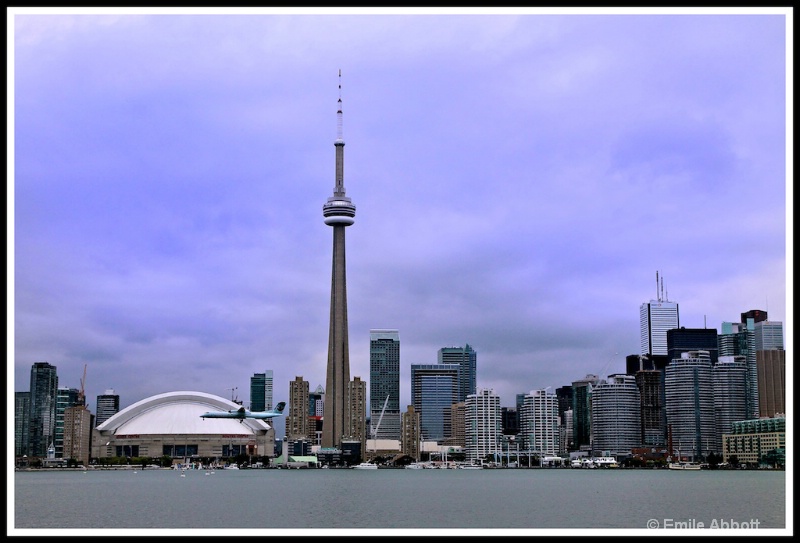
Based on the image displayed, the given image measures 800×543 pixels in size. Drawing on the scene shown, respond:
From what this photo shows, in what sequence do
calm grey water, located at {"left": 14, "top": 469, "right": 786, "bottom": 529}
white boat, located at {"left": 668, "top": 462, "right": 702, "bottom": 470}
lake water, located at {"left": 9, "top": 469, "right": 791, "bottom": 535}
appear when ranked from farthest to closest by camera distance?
Result: 1. white boat, located at {"left": 668, "top": 462, "right": 702, "bottom": 470}
2. calm grey water, located at {"left": 14, "top": 469, "right": 786, "bottom": 529}
3. lake water, located at {"left": 9, "top": 469, "right": 791, "bottom": 535}

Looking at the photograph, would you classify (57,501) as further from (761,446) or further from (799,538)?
(761,446)

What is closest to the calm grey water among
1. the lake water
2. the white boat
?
the lake water

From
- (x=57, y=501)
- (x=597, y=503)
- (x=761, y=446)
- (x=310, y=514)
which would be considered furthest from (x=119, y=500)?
(x=761, y=446)

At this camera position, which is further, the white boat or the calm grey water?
the white boat

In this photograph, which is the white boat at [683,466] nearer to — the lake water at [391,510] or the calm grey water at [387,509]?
the lake water at [391,510]

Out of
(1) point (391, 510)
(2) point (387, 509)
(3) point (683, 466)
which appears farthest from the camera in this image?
(3) point (683, 466)

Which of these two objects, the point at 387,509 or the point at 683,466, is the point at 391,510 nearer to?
the point at 387,509

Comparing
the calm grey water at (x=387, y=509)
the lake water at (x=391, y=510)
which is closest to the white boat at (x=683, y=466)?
the lake water at (x=391, y=510)

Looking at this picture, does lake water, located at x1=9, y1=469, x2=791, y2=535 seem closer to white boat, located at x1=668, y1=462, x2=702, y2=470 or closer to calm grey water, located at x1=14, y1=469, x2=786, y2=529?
calm grey water, located at x1=14, y1=469, x2=786, y2=529

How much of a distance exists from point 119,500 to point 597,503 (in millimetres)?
31380

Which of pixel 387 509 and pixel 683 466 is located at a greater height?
pixel 387 509

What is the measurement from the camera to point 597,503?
2539 inches

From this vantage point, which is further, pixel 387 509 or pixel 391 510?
pixel 387 509

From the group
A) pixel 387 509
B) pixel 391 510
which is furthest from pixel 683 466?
pixel 391 510
